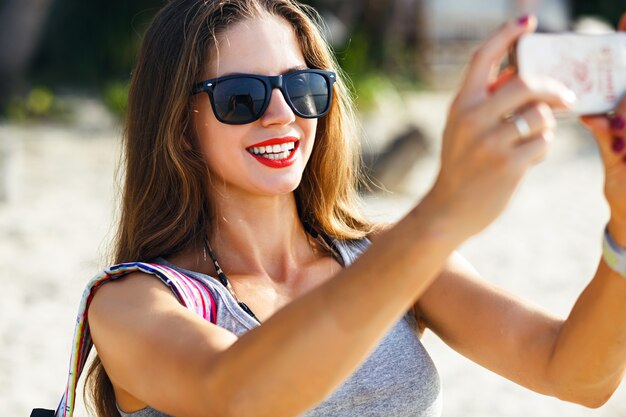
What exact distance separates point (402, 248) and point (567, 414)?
3.22 metres

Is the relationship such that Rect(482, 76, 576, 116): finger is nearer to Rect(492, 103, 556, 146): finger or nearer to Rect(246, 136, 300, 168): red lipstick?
Rect(492, 103, 556, 146): finger

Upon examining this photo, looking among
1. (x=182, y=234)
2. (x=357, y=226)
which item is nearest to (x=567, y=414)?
(x=357, y=226)

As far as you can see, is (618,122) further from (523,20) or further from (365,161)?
(365,161)

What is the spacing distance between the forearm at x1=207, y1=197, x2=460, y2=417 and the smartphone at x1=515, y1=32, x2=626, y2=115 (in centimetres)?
25

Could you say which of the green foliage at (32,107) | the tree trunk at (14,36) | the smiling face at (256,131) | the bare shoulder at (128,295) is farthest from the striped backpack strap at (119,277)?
the tree trunk at (14,36)

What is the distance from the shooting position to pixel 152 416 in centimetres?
180

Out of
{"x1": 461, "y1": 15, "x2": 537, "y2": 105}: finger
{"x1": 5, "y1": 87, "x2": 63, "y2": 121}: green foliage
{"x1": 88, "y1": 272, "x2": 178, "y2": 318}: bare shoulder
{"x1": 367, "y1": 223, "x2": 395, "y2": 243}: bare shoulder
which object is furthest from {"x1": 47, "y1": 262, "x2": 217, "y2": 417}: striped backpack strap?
{"x1": 5, "y1": 87, "x2": 63, "y2": 121}: green foliage

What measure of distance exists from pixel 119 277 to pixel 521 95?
99 centimetres

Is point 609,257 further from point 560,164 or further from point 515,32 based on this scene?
point 560,164

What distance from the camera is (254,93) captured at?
6.36ft

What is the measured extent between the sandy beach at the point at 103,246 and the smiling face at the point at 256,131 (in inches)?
25.0

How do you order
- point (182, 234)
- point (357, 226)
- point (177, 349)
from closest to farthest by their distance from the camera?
point (177, 349) < point (182, 234) < point (357, 226)

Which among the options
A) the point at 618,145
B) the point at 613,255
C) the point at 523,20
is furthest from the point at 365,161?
the point at 523,20

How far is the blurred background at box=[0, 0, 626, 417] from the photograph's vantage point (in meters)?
4.47
